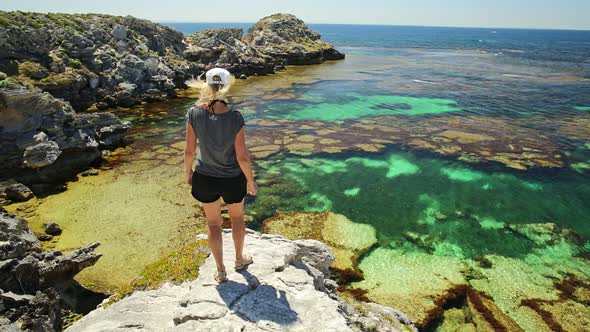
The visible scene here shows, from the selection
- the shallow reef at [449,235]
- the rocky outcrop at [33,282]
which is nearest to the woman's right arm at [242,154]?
the rocky outcrop at [33,282]

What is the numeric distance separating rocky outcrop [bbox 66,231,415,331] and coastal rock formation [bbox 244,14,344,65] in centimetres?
7824

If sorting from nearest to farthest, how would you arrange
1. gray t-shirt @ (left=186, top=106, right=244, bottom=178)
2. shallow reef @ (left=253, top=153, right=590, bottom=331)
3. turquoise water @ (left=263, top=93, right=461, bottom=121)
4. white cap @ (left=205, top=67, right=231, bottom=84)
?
1. white cap @ (left=205, top=67, right=231, bottom=84)
2. gray t-shirt @ (left=186, top=106, right=244, bottom=178)
3. shallow reef @ (left=253, top=153, right=590, bottom=331)
4. turquoise water @ (left=263, top=93, right=461, bottom=121)

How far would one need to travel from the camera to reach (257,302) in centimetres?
694

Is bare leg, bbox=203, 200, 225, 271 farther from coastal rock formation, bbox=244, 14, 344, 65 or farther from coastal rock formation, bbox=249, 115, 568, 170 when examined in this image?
coastal rock formation, bbox=244, 14, 344, 65

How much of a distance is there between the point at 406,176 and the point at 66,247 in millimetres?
19264

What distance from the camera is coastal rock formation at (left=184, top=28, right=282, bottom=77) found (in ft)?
209

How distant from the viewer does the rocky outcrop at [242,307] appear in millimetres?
6523

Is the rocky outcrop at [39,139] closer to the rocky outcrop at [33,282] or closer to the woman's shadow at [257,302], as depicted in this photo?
the rocky outcrop at [33,282]

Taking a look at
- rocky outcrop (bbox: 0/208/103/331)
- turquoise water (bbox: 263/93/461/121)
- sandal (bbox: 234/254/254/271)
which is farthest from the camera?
turquoise water (bbox: 263/93/461/121)

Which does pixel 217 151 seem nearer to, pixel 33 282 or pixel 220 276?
pixel 220 276

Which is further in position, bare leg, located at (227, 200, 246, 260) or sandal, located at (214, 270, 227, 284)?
sandal, located at (214, 270, 227, 284)

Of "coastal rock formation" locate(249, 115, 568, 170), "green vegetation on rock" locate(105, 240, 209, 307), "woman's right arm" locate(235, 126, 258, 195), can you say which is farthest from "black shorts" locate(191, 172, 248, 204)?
"coastal rock formation" locate(249, 115, 568, 170)

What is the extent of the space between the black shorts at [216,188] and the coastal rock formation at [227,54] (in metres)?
56.6

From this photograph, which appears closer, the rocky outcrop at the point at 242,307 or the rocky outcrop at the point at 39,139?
the rocky outcrop at the point at 242,307
